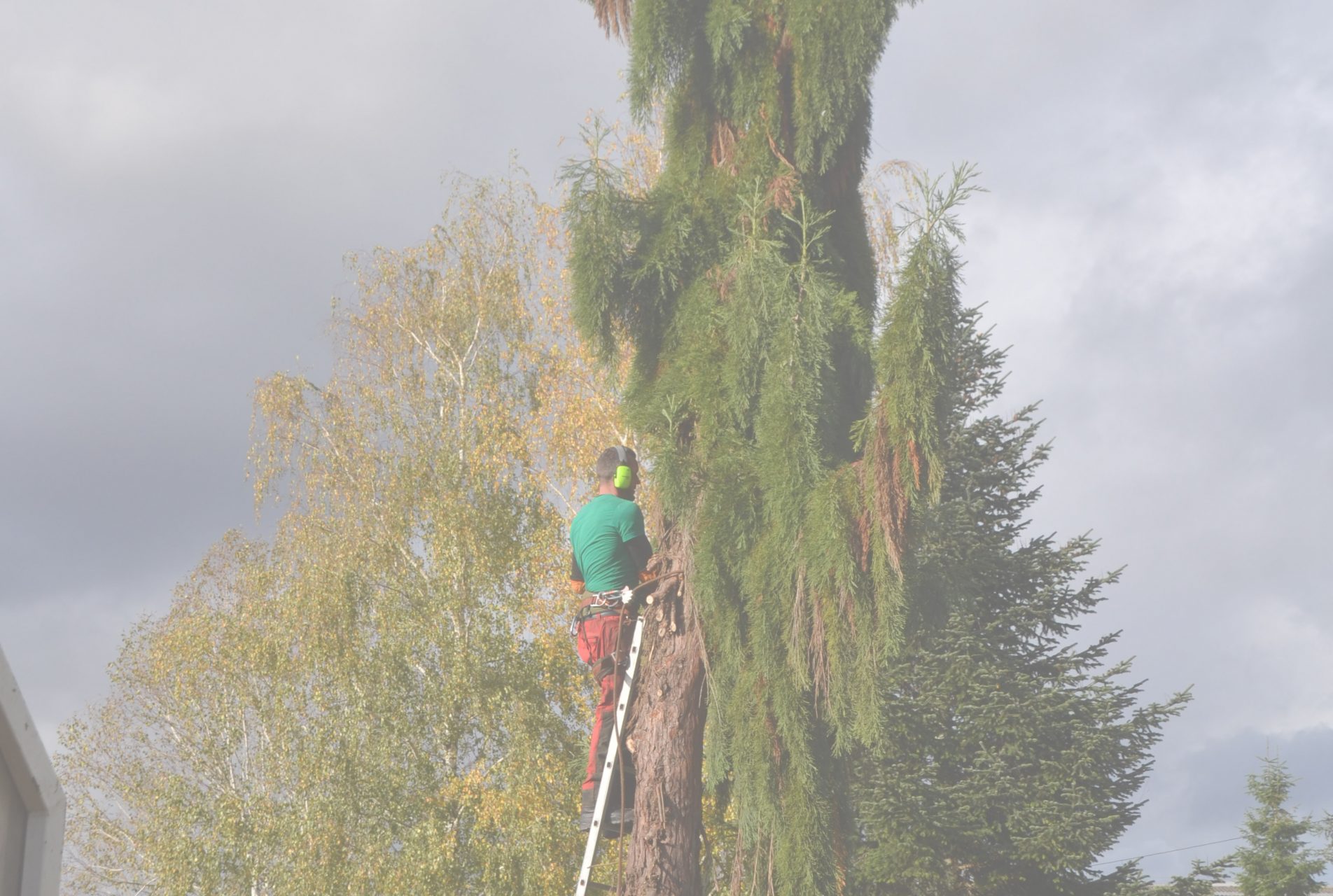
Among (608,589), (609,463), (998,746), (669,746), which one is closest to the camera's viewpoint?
(669,746)

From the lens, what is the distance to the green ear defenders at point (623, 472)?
623 cm

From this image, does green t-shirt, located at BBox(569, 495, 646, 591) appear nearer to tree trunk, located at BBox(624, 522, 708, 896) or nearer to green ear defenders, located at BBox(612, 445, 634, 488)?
green ear defenders, located at BBox(612, 445, 634, 488)

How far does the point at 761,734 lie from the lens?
5680 millimetres

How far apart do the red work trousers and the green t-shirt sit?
0.18m

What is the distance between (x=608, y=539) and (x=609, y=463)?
421 millimetres

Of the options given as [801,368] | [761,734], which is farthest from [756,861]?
[801,368]

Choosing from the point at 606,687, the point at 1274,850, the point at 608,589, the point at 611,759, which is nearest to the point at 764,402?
the point at 608,589

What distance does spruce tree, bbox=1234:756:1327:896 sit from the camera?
17.7 metres

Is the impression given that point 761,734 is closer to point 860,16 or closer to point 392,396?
point 860,16

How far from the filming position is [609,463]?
249 inches

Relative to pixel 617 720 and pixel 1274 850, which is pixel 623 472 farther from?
pixel 1274 850

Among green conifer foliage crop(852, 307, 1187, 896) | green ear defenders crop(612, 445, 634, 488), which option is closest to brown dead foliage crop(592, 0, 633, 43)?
green ear defenders crop(612, 445, 634, 488)

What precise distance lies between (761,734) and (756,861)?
613mm

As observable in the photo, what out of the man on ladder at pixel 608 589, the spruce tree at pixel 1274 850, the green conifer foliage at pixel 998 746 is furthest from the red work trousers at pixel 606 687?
the spruce tree at pixel 1274 850
